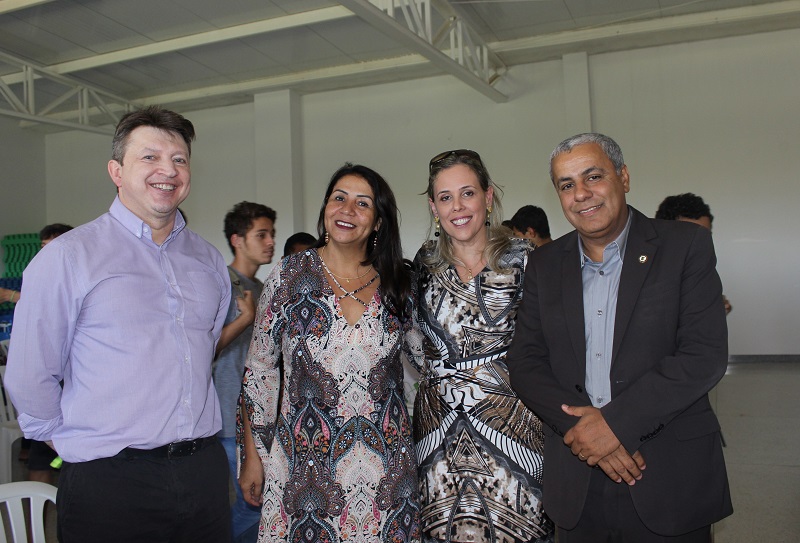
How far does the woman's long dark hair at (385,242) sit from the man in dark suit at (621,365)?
420 mm

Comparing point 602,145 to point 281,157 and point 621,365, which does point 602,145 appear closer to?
point 621,365

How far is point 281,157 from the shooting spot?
1033 centimetres

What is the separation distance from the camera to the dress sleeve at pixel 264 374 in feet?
6.85

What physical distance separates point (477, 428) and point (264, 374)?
27.7 inches

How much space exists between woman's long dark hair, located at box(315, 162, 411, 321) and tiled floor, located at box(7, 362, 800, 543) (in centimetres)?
248

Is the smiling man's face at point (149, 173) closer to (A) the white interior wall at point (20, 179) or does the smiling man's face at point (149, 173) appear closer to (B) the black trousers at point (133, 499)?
(B) the black trousers at point (133, 499)

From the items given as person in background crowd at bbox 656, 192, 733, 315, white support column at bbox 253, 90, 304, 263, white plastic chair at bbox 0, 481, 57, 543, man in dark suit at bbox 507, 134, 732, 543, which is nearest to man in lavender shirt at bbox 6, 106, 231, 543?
white plastic chair at bbox 0, 481, 57, 543

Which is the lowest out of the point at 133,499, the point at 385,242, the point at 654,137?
the point at 133,499

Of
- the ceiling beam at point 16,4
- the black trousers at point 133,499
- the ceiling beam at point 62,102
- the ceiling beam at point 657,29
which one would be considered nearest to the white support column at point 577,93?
the ceiling beam at point 657,29

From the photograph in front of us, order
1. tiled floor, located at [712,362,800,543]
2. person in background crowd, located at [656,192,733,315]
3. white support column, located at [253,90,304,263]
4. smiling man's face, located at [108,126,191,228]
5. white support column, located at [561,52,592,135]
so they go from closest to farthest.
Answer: smiling man's face, located at [108,126,191,228] → tiled floor, located at [712,362,800,543] → person in background crowd, located at [656,192,733,315] → white support column, located at [561,52,592,135] → white support column, located at [253,90,304,263]

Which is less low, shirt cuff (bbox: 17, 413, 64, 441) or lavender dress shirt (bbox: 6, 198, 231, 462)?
lavender dress shirt (bbox: 6, 198, 231, 462)

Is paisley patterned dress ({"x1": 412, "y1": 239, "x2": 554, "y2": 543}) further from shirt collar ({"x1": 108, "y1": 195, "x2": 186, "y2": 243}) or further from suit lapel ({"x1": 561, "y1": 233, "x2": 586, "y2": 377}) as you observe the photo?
shirt collar ({"x1": 108, "y1": 195, "x2": 186, "y2": 243})

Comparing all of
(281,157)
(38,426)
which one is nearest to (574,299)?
(38,426)

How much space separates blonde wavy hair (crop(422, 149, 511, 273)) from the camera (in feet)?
6.87
